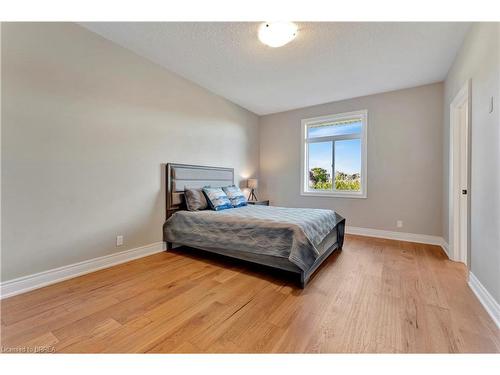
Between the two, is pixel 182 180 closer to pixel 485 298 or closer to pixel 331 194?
pixel 331 194

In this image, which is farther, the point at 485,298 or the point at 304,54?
the point at 304,54

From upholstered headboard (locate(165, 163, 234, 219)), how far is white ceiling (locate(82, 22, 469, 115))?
1437 millimetres

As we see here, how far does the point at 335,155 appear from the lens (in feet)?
14.4

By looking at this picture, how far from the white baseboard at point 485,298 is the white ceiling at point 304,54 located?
250 centimetres

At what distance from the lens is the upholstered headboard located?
3.14 metres

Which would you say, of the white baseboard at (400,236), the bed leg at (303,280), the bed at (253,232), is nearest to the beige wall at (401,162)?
the white baseboard at (400,236)

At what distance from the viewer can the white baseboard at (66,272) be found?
1.84 m

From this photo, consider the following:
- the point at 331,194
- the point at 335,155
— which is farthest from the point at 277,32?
the point at 331,194

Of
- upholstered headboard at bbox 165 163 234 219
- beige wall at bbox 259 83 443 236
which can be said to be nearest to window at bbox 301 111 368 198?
beige wall at bbox 259 83 443 236

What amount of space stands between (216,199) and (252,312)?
191cm

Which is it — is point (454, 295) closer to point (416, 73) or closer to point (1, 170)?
point (416, 73)

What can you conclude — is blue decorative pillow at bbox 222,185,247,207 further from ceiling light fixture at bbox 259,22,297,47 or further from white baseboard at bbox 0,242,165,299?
ceiling light fixture at bbox 259,22,297,47

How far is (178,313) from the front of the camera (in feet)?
5.33

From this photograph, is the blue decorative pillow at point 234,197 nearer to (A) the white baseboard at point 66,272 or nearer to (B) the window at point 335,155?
(A) the white baseboard at point 66,272
